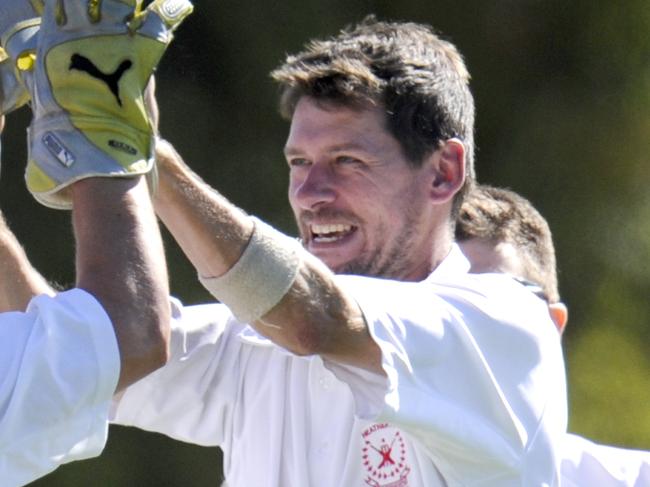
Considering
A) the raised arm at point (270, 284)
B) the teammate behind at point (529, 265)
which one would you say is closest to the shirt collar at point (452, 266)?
the teammate behind at point (529, 265)

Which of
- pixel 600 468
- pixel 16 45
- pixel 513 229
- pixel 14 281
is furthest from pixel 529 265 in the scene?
pixel 16 45

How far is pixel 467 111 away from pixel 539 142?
431cm

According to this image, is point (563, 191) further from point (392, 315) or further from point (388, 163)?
point (392, 315)

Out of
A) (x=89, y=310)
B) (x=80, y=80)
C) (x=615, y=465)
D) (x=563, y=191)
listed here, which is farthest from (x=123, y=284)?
(x=563, y=191)

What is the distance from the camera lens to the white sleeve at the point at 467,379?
3023mm

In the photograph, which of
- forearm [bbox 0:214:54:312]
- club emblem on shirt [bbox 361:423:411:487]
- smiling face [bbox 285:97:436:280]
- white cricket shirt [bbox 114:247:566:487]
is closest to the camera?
white cricket shirt [bbox 114:247:566:487]

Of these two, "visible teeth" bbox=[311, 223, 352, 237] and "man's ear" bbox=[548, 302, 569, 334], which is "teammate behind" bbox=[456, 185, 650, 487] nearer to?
"man's ear" bbox=[548, 302, 569, 334]

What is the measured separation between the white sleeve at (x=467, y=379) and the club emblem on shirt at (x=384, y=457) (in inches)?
4.7

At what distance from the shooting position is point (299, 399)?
137 inches

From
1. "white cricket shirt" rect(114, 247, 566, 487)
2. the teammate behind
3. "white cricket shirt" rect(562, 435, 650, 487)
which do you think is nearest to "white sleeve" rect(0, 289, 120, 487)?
"white cricket shirt" rect(114, 247, 566, 487)

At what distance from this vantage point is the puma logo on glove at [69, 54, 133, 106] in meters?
2.69

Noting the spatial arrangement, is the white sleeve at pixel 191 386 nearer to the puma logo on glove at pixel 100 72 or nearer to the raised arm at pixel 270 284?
the raised arm at pixel 270 284

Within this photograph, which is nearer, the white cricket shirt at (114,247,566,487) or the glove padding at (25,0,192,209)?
the glove padding at (25,0,192,209)

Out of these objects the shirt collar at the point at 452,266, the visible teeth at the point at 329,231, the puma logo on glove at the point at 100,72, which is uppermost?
the puma logo on glove at the point at 100,72
